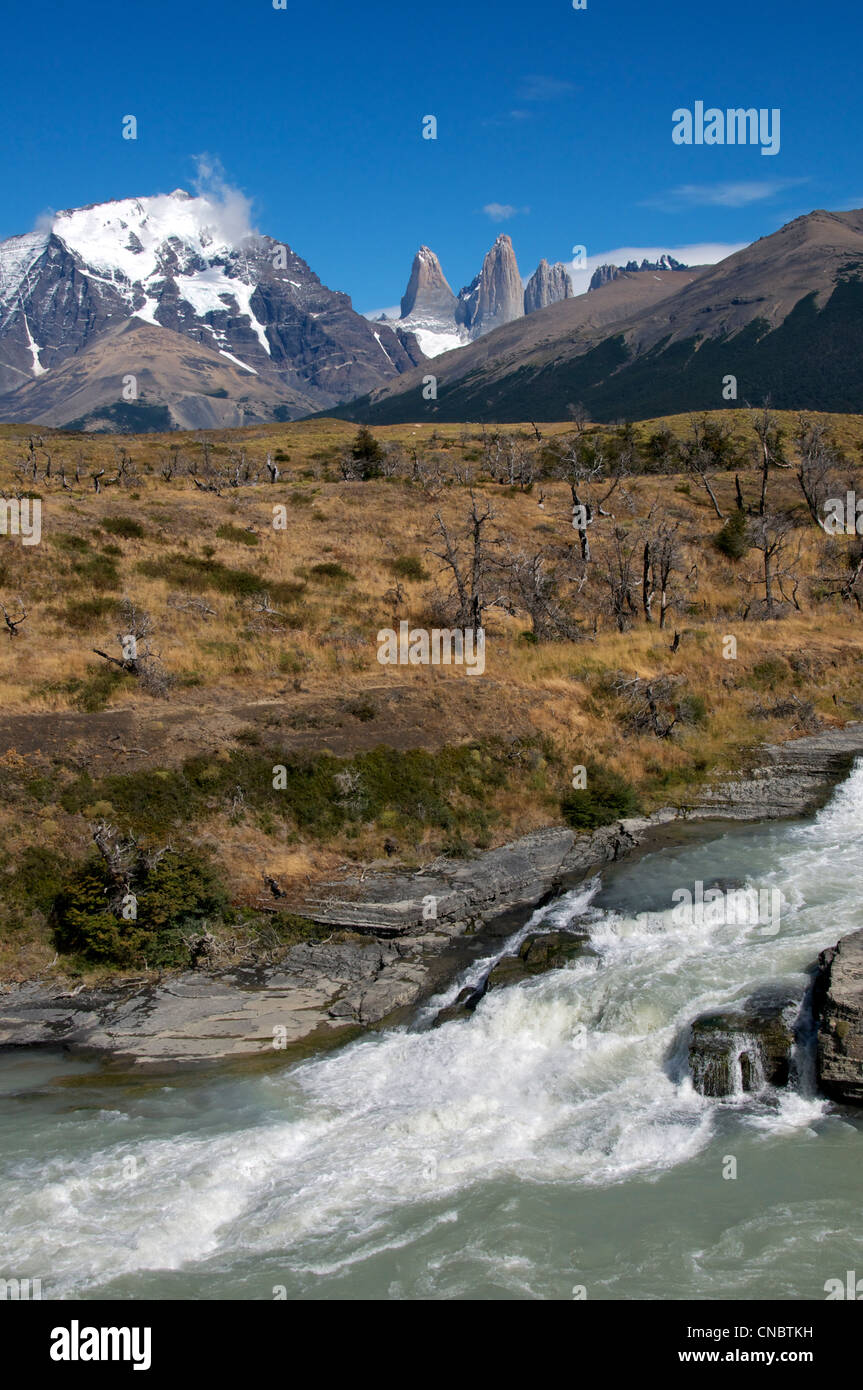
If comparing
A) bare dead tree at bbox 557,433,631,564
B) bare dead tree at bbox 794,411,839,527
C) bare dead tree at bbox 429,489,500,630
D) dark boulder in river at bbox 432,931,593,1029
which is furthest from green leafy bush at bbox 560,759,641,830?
bare dead tree at bbox 794,411,839,527

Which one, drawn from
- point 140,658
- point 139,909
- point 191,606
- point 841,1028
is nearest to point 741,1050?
point 841,1028

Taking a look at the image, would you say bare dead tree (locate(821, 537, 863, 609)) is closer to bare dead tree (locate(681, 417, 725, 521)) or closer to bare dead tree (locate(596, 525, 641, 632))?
bare dead tree (locate(596, 525, 641, 632))

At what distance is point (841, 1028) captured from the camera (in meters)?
15.1

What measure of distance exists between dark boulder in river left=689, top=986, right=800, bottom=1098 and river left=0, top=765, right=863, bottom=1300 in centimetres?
31

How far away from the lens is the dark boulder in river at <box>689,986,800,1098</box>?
15328 millimetres

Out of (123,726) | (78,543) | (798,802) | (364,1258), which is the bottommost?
(364,1258)

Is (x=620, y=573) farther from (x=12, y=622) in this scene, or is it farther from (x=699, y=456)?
(x=699, y=456)

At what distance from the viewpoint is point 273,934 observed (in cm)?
2192

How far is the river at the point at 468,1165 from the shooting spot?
472 inches

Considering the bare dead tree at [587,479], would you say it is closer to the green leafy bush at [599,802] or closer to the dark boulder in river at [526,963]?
the green leafy bush at [599,802]
